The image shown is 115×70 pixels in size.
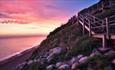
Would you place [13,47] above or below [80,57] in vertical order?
below

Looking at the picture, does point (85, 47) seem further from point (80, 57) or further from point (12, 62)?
point (12, 62)

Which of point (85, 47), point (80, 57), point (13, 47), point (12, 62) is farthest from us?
point (13, 47)

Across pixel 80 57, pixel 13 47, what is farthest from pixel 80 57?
pixel 13 47

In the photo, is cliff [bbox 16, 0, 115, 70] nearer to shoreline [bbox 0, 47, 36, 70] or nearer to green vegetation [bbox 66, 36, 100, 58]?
green vegetation [bbox 66, 36, 100, 58]

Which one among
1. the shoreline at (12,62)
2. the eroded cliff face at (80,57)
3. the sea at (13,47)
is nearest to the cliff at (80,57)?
the eroded cliff face at (80,57)

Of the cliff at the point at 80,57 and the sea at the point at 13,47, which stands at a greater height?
the cliff at the point at 80,57

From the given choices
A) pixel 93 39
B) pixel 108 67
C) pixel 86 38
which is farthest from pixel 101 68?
pixel 86 38

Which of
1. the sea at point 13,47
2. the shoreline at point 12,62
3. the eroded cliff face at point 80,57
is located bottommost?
the sea at point 13,47

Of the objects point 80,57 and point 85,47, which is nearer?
point 80,57

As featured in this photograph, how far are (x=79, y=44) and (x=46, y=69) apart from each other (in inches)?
122

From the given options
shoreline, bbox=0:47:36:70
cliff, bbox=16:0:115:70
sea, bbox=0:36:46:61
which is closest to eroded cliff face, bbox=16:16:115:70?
cliff, bbox=16:0:115:70

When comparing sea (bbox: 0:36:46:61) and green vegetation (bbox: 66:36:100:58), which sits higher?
green vegetation (bbox: 66:36:100:58)

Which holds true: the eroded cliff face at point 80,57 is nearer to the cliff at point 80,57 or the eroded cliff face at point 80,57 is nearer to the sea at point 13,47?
the cliff at point 80,57

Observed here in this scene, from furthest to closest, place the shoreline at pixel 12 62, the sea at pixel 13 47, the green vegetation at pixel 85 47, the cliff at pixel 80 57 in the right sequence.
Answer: the sea at pixel 13 47
the shoreline at pixel 12 62
the green vegetation at pixel 85 47
the cliff at pixel 80 57
